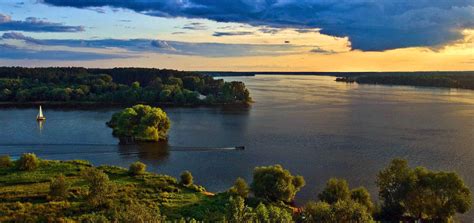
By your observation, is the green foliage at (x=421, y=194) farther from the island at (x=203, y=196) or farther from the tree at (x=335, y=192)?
the tree at (x=335, y=192)

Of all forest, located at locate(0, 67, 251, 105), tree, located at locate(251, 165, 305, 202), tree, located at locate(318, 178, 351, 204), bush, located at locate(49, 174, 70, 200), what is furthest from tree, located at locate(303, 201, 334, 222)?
forest, located at locate(0, 67, 251, 105)

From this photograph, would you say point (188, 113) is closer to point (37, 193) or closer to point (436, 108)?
point (436, 108)

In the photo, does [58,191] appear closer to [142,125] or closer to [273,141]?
[142,125]

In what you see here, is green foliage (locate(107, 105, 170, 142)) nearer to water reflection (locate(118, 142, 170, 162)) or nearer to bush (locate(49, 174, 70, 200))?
water reflection (locate(118, 142, 170, 162))

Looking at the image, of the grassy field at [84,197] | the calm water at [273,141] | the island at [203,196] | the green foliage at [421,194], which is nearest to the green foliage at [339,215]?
the island at [203,196]

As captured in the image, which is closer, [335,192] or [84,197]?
[84,197]

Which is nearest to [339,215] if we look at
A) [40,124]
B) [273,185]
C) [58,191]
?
[273,185]

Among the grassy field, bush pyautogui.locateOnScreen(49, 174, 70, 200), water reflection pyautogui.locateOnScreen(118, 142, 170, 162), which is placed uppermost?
bush pyautogui.locateOnScreen(49, 174, 70, 200)

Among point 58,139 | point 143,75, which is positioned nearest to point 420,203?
point 58,139
